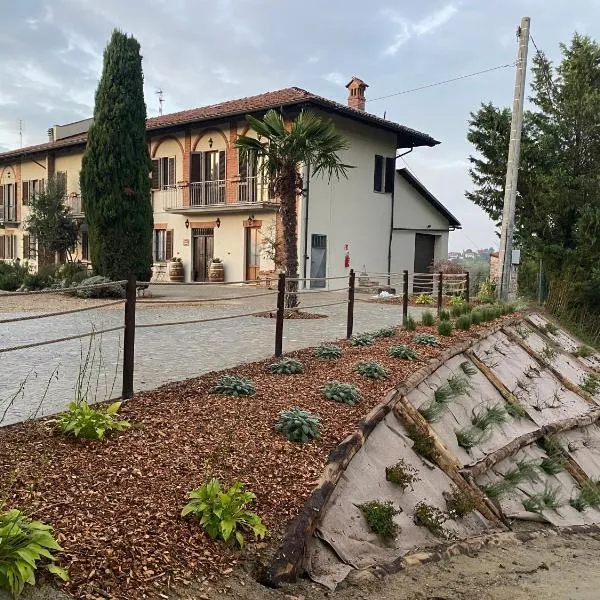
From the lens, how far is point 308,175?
20.3 m

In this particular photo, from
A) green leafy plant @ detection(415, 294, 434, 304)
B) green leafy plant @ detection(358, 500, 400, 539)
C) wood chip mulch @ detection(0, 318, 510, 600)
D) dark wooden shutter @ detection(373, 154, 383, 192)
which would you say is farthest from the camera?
dark wooden shutter @ detection(373, 154, 383, 192)

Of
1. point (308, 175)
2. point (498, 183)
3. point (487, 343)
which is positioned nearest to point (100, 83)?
point (308, 175)

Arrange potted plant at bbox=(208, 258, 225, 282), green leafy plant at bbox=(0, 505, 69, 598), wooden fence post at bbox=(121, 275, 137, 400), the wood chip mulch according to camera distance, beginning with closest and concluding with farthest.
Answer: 1. green leafy plant at bbox=(0, 505, 69, 598)
2. the wood chip mulch
3. wooden fence post at bbox=(121, 275, 137, 400)
4. potted plant at bbox=(208, 258, 225, 282)

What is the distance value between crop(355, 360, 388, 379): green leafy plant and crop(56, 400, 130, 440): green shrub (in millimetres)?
3139

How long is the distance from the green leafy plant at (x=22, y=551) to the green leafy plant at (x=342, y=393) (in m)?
3.39

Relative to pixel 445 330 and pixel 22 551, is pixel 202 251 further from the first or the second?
pixel 22 551

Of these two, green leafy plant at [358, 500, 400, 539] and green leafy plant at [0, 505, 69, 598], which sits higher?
green leafy plant at [0, 505, 69, 598]

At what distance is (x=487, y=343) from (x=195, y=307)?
326 inches

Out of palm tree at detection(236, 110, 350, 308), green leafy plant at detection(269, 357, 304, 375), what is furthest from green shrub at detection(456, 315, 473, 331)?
green leafy plant at detection(269, 357, 304, 375)

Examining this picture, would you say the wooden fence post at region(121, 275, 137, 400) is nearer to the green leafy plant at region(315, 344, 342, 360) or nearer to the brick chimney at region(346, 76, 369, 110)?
the green leafy plant at region(315, 344, 342, 360)

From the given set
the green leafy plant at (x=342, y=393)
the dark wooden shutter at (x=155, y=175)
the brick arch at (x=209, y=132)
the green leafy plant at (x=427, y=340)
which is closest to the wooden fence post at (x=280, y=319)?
the green leafy plant at (x=342, y=393)

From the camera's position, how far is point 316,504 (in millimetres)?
3926

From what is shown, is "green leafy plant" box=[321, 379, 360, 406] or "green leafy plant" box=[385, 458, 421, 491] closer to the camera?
"green leafy plant" box=[385, 458, 421, 491]

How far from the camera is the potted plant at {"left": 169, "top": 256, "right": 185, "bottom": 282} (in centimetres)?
2484
